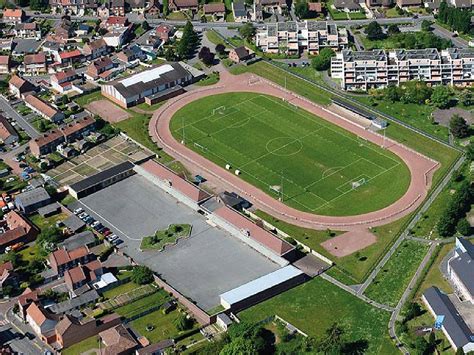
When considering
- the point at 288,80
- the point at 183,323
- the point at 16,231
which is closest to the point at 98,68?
the point at 288,80

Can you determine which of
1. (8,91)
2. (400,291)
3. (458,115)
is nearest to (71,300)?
(400,291)

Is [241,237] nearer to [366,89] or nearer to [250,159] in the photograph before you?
[250,159]

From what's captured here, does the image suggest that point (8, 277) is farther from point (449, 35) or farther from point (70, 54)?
point (449, 35)

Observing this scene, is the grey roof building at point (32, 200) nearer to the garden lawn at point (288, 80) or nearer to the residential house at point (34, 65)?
the residential house at point (34, 65)

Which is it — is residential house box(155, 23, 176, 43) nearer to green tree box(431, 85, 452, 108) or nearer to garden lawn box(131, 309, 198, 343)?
green tree box(431, 85, 452, 108)

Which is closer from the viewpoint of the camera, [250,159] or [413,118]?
[250,159]
